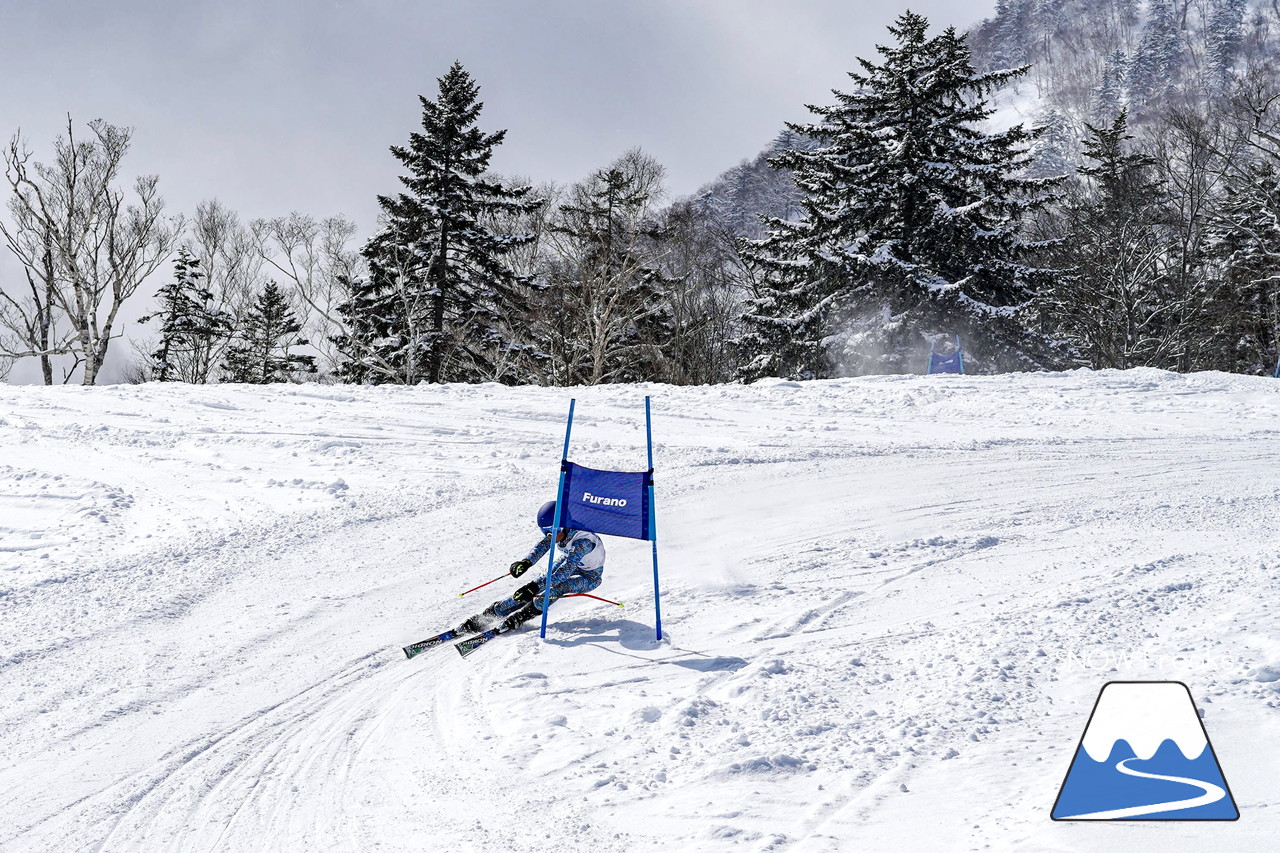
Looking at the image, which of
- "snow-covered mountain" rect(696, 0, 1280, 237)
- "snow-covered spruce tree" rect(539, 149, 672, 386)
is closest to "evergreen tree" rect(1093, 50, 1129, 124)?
"snow-covered mountain" rect(696, 0, 1280, 237)

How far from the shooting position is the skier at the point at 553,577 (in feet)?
20.4

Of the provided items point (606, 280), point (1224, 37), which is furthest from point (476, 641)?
point (1224, 37)

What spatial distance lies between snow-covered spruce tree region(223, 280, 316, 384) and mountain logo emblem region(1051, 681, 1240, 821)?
38.4 metres

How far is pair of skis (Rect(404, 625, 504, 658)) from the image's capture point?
5.85 metres

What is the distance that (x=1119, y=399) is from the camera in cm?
1449

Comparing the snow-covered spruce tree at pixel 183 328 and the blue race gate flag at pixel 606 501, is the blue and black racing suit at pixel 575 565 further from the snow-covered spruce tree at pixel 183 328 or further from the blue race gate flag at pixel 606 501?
the snow-covered spruce tree at pixel 183 328

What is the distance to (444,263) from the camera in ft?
90.1

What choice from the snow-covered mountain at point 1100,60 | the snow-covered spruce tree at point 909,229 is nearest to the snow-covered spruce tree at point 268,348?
the snow-covered spruce tree at point 909,229

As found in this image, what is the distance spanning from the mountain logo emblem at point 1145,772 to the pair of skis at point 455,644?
3974mm

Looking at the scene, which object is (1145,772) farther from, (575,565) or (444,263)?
(444,263)

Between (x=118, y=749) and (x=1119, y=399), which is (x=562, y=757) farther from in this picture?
(x=1119, y=399)

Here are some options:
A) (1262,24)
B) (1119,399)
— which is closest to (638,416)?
(1119,399)

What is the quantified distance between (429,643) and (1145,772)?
4.56 m

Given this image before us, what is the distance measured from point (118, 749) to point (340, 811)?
168 cm
